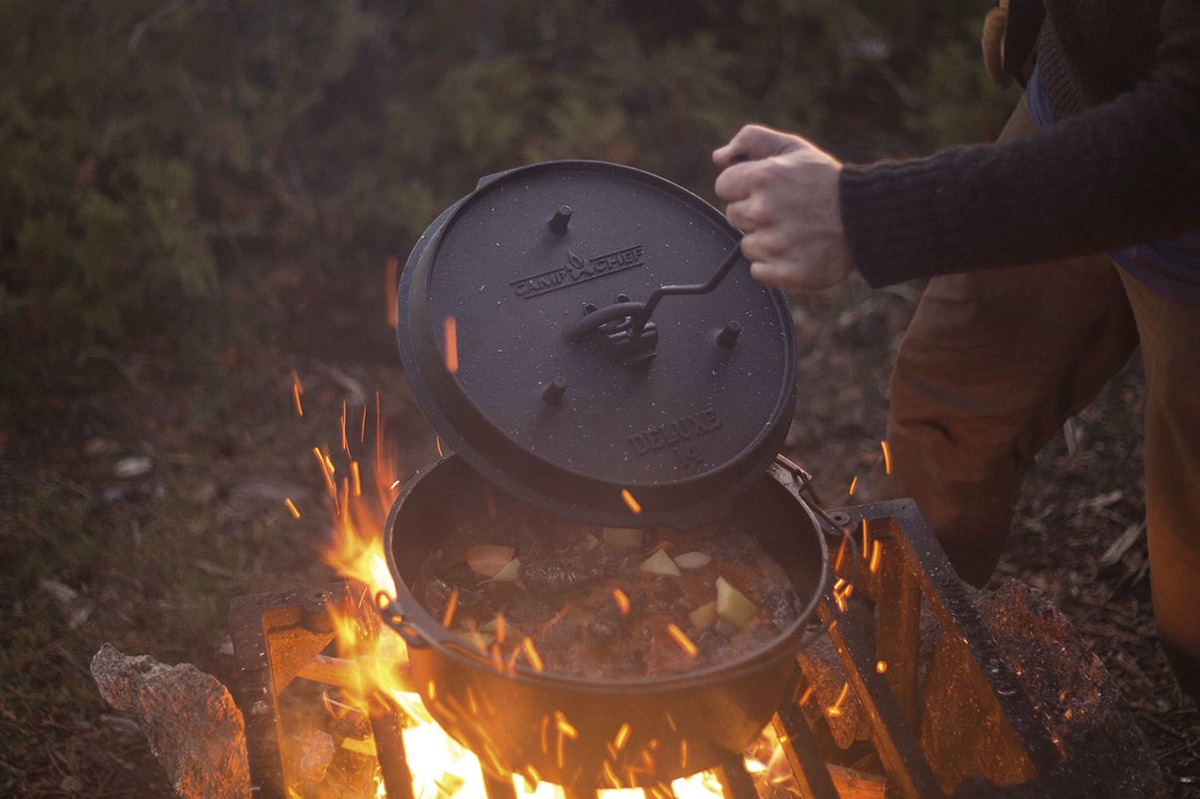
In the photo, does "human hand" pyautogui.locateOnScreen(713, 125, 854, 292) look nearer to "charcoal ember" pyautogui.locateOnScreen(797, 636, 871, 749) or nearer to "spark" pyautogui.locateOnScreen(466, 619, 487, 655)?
"spark" pyautogui.locateOnScreen(466, 619, 487, 655)

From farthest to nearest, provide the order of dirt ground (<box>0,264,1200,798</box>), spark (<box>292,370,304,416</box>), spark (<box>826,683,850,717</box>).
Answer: spark (<box>292,370,304,416</box>) < dirt ground (<box>0,264,1200,798</box>) < spark (<box>826,683,850,717</box>)

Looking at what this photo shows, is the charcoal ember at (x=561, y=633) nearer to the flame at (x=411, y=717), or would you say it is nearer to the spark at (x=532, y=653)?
the spark at (x=532, y=653)

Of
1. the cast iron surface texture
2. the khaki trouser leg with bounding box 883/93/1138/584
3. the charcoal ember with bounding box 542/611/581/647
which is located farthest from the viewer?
the khaki trouser leg with bounding box 883/93/1138/584

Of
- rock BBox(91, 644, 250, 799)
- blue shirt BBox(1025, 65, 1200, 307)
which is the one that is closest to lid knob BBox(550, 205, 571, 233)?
blue shirt BBox(1025, 65, 1200, 307)

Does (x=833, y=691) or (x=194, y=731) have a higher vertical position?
(x=194, y=731)

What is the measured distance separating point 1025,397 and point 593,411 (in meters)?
1.67

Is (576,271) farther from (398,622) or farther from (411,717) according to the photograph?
(411,717)

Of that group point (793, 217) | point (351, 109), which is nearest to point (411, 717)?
point (793, 217)

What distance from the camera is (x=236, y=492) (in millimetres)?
Answer: 3664

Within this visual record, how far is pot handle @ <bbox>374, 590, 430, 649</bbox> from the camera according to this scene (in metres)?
1.70

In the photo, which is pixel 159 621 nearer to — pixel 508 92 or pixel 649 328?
pixel 649 328

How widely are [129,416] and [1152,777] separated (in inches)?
149

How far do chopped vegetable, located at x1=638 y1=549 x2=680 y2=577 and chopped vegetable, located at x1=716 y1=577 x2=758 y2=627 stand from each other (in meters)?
0.11

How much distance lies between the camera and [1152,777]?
2074mm
